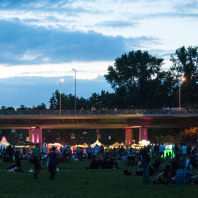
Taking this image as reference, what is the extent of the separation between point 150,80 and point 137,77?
11.8 ft

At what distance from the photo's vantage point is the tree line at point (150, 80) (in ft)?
419

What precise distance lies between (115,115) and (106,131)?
1822 inches

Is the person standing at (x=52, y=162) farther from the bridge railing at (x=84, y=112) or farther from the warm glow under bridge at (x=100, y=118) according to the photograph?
the bridge railing at (x=84, y=112)

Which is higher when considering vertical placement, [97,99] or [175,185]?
[97,99]

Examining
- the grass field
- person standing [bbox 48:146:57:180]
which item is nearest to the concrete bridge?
person standing [bbox 48:146:57:180]

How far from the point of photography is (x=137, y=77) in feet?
430

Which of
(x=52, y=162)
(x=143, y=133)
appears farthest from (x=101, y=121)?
(x=52, y=162)

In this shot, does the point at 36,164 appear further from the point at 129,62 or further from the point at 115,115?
the point at 129,62

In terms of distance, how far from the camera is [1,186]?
20156 millimetres

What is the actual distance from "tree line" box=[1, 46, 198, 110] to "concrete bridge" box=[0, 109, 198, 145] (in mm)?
27808

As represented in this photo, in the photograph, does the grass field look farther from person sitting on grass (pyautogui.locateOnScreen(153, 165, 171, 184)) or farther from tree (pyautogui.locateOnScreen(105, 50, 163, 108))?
tree (pyautogui.locateOnScreen(105, 50, 163, 108))

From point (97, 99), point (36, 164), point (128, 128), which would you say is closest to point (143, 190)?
point (36, 164)

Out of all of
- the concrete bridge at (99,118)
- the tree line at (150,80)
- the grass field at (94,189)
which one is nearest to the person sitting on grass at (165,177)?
the grass field at (94,189)

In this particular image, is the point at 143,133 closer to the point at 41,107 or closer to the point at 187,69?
the point at 187,69
